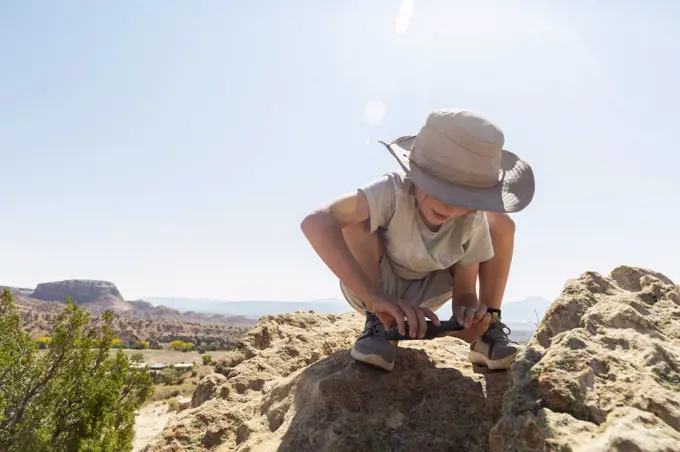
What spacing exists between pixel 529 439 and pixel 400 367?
4.53 feet

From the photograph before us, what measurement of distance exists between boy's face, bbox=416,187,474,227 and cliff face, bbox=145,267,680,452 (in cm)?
69

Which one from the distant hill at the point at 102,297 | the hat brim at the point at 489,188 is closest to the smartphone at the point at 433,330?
the hat brim at the point at 489,188

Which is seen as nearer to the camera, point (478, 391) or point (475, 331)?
point (478, 391)

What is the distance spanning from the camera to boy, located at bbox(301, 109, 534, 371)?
96.2 inches

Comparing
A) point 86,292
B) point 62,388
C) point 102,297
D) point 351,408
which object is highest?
point 86,292

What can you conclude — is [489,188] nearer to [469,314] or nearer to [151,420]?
[469,314]

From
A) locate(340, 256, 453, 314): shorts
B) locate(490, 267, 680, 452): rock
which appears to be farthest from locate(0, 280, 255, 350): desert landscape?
locate(490, 267, 680, 452): rock

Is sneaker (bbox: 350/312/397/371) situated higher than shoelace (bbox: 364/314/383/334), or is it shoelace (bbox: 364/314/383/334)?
shoelace (bbox: 364/314/383/334)

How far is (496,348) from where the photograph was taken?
8.50ft

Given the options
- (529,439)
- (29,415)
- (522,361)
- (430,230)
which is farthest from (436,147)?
(29,415)

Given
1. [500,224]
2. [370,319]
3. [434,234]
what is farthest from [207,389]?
[500,224]

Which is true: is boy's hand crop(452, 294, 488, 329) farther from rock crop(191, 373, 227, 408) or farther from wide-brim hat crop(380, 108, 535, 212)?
rock crop(191, 373, 227, 408)

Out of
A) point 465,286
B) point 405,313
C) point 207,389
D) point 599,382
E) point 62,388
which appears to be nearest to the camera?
point 599,382

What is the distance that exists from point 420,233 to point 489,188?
483 mm
